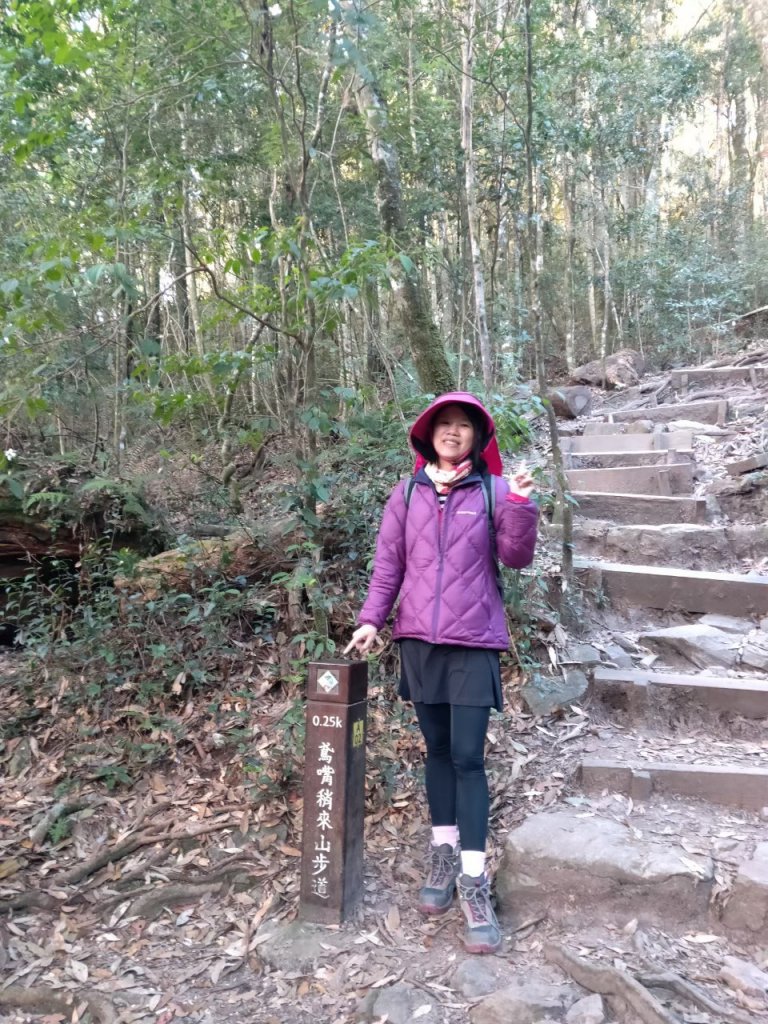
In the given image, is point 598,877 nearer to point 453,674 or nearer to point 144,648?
point 453,674

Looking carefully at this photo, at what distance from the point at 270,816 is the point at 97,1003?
114cm

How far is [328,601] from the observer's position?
4.35m

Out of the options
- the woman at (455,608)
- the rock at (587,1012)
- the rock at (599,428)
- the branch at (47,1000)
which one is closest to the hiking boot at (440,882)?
the woman at (455,608)

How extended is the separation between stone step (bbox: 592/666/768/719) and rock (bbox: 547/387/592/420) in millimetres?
8140

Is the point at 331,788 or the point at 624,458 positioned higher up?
the point at 624,458

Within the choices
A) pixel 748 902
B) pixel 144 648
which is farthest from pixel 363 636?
pixel 144 648

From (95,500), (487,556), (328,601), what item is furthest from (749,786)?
(95,500)

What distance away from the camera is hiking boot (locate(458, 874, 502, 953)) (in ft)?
9.29

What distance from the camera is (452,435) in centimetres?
297

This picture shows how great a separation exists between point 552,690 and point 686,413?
7.20 m

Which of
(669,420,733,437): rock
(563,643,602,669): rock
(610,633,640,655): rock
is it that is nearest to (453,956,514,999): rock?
(563,643,602,669): rock

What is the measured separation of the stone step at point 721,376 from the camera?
450 inches

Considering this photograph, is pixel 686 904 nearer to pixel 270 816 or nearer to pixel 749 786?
pixel 749 786

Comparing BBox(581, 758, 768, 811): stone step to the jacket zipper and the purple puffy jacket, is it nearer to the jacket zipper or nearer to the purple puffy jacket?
the purple puffy jacket
